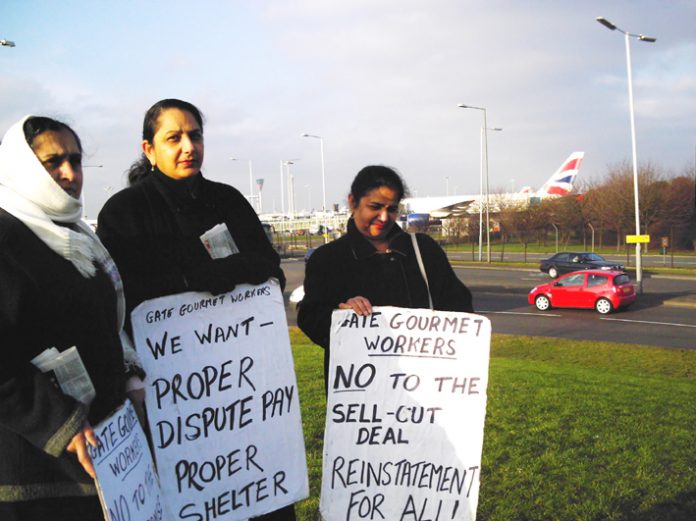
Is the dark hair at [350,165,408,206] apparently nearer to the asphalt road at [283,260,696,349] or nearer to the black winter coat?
the black winter coat

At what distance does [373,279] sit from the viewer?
333 centimetres

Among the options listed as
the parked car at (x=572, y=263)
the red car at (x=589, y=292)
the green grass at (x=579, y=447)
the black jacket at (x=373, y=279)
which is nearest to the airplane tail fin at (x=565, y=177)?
the parked car at (x=572, y=263)

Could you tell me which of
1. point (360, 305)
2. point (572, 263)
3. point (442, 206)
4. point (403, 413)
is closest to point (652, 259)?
point (572, 263)

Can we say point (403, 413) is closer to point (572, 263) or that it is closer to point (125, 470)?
point (125, 470)

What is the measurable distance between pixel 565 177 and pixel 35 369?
6496cm

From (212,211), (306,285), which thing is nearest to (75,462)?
(212,211)

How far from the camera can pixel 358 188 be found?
333cm

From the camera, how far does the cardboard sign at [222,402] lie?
279 centimetres

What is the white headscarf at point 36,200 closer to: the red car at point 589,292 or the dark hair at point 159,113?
the dark hair at point 159,113

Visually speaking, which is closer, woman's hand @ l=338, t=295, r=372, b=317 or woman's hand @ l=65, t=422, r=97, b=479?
woman's hand @ l=65, t=422, r=97, b=479

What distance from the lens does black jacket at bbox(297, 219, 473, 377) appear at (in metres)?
3.31

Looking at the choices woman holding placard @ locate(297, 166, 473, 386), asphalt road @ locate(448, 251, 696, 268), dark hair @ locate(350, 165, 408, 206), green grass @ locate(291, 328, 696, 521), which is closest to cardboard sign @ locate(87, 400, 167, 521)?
woman holding placard @ locate(297, 166, 473, 386)

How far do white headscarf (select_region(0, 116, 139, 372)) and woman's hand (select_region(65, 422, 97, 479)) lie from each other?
20.1 inches

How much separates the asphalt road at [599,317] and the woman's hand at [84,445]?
46.6 ft
